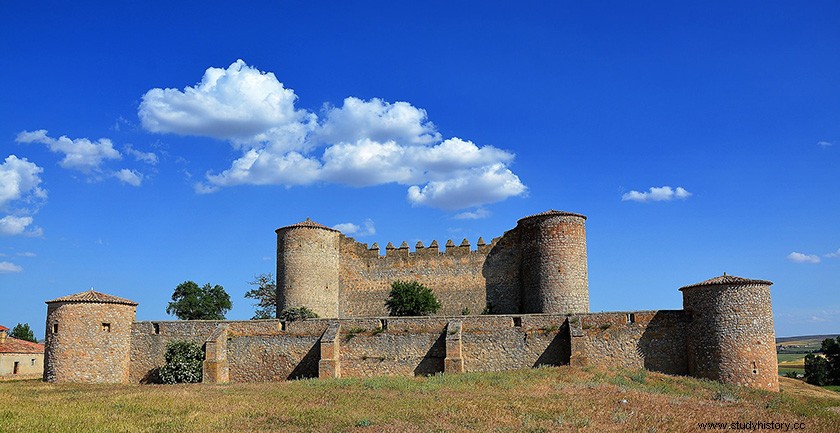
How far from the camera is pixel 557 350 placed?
27.0 m

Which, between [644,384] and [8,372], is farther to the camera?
[8,372]

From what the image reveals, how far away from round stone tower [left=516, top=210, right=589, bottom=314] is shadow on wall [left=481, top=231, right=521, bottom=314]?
5.37ft

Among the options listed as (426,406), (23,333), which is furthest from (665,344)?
(23,333)

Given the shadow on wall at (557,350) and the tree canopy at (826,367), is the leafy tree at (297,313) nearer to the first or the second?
the shadow on wall at (557,350)

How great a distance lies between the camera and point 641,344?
86.8 feet

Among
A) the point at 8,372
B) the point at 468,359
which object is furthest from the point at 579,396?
the point at 8,372

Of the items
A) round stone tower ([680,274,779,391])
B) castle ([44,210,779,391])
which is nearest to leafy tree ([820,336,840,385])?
castle ([44,210,779,391])

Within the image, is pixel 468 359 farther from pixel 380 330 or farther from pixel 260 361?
pixel 260 361

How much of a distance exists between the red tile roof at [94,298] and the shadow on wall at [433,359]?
42.8ft

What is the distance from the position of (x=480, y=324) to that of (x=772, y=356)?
11.0 metres

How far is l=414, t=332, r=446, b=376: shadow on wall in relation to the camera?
89.7 feet

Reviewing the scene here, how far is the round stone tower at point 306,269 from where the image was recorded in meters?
35.5

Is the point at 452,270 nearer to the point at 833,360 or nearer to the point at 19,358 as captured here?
the point at 19,358

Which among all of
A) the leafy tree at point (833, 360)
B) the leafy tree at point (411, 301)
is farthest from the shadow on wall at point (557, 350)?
the leafy tree at point (833, 360)
